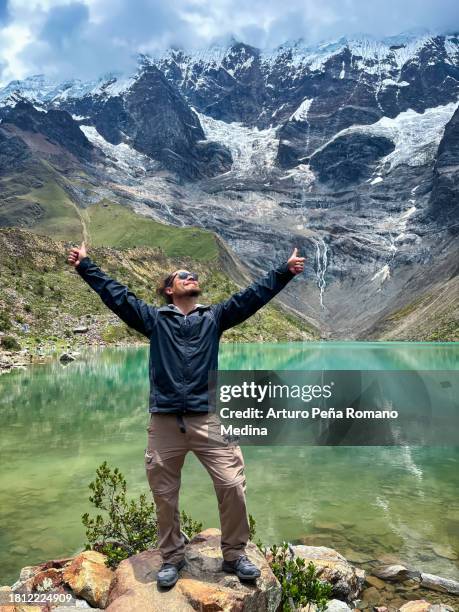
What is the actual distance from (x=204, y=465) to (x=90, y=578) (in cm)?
312

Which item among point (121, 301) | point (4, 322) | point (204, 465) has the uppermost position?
point (4, 322)

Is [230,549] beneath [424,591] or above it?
above

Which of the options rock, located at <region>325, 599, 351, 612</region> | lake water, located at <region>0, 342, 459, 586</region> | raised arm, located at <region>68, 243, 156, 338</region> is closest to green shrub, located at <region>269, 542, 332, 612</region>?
rock, located at <region>325, 599, 351, 612</region>

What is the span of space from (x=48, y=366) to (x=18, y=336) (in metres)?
25.9

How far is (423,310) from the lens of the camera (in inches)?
7264

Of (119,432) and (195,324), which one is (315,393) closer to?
(195,324)

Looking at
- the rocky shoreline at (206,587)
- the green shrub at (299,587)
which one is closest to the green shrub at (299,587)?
the green shrub at (299,587)

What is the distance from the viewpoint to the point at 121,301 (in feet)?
26.0

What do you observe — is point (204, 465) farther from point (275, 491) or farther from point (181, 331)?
point (275, 491)

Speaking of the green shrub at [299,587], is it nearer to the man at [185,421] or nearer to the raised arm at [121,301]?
the man at [185,421]

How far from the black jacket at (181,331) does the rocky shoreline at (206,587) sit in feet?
7.70

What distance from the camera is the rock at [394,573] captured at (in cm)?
1086

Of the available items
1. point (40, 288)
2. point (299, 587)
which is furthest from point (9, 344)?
point (299, 587)

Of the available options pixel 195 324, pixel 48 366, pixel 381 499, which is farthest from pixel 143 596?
pixel 48 366
